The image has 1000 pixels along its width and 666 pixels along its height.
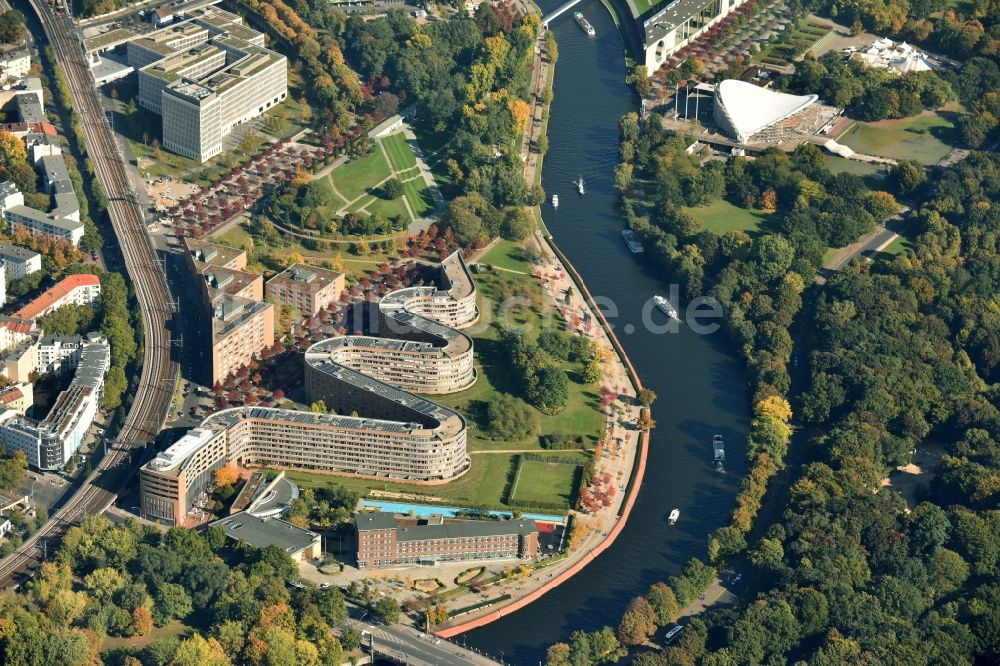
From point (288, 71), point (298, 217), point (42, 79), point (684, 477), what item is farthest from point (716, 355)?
point (42, 79)

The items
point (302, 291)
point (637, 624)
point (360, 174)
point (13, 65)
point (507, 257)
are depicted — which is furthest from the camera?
point (13, 65)

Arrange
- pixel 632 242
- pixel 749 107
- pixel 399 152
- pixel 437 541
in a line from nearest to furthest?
pixel 437 541 → pixel 632 242 → pixel 399 152 → pixel 749 107

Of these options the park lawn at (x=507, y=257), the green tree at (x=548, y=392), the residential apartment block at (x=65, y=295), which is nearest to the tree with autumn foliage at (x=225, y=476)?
the residential apartment block at (x=65, y=295)

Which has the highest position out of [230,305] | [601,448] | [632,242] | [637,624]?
[230,305]

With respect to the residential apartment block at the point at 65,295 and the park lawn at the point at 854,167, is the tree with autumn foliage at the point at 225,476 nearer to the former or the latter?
the residential apartment block at the point at 65,295

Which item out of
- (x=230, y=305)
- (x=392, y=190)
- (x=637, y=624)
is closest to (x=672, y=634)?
(x=637, y=624)

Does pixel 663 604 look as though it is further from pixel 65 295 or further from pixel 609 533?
pixel 65 295

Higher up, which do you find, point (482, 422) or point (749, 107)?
point (749, 107)

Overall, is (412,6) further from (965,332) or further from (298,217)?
(965,332)
